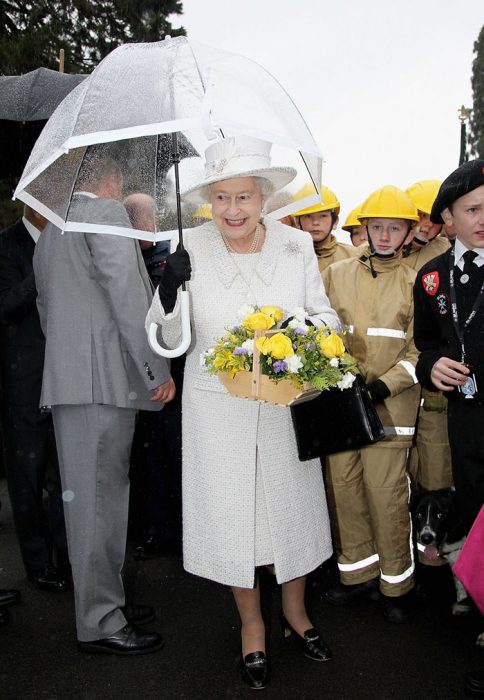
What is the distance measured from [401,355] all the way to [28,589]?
8.45ft

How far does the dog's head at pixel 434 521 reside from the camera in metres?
3.41

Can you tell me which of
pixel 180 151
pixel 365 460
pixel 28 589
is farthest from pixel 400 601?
pixel 180 151

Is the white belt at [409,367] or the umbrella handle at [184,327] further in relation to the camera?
the white belt at [409,367]

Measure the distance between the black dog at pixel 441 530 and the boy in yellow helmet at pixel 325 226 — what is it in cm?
195

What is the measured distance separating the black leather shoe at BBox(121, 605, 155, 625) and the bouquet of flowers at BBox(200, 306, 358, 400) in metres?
1.65

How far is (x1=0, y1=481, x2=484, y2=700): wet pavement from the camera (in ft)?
9.58

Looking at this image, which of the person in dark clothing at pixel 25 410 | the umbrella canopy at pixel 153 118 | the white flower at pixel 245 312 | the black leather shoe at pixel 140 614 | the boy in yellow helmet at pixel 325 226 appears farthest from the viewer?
the boy in yellow helmet at pixel 325 226

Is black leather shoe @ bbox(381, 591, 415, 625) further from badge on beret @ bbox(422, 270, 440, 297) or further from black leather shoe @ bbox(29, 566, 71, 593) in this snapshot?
black leather shoe @ bbox(29, 566, 71, 593)

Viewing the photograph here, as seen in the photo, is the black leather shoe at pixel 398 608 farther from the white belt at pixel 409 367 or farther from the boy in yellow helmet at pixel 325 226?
the boy in yellow helmet at pixel 325 226

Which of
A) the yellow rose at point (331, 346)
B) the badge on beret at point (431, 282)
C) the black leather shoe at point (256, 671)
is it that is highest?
the badge on beret at point (431, 282)

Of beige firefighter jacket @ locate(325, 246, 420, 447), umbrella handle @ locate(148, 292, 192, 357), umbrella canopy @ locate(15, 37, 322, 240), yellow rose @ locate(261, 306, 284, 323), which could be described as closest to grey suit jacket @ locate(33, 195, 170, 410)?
umbrella canopy @ locate(15, 37, 322, 240)

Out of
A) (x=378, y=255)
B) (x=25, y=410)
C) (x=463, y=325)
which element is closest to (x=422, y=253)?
(x=378, y=255)

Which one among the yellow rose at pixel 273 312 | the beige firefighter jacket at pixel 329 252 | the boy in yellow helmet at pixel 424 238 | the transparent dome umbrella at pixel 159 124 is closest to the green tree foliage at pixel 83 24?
the beige firefighter jacket at pixel 329 252

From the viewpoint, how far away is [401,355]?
365 cm
